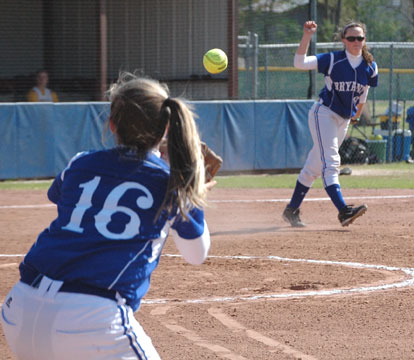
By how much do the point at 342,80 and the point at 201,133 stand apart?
6.31 meters

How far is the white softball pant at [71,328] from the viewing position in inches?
102

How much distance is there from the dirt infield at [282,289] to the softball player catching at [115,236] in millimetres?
1650

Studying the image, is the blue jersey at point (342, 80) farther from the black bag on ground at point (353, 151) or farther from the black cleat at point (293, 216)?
the black bag on ground at point (353, 151)

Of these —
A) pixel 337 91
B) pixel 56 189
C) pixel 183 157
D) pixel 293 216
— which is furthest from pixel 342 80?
pixel 183 157

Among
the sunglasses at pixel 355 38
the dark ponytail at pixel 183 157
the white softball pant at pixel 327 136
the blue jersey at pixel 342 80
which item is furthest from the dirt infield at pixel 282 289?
the sunglasses at pixel 355 38

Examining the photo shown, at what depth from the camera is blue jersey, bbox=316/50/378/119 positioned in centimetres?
860

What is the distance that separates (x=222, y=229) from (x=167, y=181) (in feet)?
21.2

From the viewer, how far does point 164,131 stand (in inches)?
110

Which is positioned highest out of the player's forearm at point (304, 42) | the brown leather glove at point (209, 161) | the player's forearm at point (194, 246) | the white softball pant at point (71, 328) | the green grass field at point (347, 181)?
the player's forearm at point (304, 42)

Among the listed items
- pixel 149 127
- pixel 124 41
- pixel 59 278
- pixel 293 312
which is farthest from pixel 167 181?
pixel 124 41

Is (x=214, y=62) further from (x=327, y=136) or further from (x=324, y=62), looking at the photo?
(x=327, y=136)

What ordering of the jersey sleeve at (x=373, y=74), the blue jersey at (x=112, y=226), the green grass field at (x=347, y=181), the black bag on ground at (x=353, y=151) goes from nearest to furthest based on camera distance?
the blue jersey at (x=112, y=226) < the jersey sleeve at (x=373, y=74) < the green grass field at (x=347, y=181) < the black bag on ground at (x=353, y=151)

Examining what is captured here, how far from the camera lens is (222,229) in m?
9.21

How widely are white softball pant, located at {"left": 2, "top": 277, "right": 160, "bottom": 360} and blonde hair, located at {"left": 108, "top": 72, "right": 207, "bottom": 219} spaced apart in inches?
15.6
